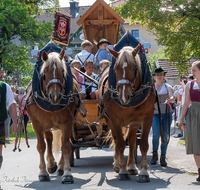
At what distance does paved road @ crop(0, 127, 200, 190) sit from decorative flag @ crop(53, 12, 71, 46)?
4.33 meters

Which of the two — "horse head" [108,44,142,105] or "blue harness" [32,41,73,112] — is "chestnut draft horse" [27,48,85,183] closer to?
"blue harness" [32,41,73,112]

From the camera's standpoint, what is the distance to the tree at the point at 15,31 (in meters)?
19.7

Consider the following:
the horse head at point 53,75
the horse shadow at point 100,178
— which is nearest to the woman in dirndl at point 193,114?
the horse shadow at point 100,178

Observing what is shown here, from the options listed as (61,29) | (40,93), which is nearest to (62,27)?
(61,29)

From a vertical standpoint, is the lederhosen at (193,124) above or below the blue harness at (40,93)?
below

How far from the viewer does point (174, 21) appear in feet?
47.3

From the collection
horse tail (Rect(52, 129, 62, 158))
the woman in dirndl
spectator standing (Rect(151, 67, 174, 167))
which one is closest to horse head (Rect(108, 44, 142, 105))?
the woman in dirndl

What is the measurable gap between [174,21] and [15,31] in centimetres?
1062

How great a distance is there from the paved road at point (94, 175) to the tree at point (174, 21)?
5796mm

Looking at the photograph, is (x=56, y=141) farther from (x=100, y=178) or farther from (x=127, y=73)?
(x=127, y=73)

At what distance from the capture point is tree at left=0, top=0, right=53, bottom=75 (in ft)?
64.7

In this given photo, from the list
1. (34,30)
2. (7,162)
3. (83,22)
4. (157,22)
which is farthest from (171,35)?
(34,30)

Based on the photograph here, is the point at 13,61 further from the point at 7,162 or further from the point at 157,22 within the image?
the point at 7,162

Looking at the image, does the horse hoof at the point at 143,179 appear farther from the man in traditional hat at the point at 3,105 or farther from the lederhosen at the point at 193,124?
the man in traditional hat at the point at 3,105
